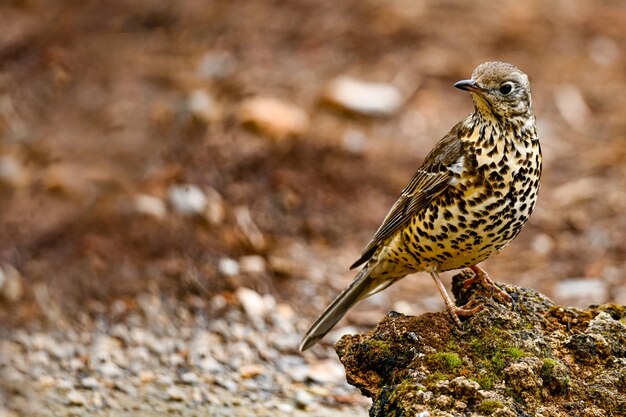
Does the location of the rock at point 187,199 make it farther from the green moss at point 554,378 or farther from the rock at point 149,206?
the green moss at point 554,378

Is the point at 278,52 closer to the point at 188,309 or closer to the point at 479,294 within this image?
the point at 188,309

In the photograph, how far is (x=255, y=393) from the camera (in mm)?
6785

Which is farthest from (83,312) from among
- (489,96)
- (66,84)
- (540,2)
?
(540,2)

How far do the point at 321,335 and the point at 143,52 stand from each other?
20.8 ft

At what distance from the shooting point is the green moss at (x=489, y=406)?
424 centimetres

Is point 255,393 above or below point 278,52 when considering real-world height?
below

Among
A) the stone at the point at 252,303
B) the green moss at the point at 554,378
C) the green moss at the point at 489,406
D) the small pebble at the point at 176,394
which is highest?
the stone at the point at 252,303

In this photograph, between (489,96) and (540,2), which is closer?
(489,96)

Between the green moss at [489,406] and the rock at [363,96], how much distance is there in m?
6.20

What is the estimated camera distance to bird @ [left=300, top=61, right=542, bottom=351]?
5.02 metres

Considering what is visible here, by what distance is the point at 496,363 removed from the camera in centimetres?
459

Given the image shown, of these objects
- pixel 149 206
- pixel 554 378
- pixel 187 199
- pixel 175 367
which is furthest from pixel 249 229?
pixel 554 378

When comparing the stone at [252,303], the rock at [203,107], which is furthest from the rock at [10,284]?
the rock at [203,107]

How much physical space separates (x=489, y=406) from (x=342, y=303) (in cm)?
168
